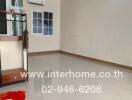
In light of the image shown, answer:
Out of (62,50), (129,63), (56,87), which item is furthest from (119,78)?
(62,50)

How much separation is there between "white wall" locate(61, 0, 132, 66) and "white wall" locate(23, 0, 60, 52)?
0.22m

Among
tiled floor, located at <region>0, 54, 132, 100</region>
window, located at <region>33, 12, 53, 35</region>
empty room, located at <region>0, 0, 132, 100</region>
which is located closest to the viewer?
tiled floor, located at <region>0, 54, 132, 100</region>

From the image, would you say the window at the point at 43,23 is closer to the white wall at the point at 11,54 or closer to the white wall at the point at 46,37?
the white wall at the point at 46,37

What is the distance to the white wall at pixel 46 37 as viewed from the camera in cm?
603

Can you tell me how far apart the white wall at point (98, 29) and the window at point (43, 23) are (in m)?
0.50

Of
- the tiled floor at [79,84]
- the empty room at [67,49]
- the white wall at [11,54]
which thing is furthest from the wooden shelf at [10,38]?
the tiled floor at [79,84]

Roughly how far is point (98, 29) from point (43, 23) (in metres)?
2.28

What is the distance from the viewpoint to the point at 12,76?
3.29 m

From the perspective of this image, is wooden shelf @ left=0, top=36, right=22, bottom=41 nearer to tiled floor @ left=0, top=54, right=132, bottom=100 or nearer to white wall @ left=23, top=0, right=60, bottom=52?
tiled floor @ left=0, top=54, right=132, bottom=100

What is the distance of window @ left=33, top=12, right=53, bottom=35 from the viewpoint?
6.22 meters

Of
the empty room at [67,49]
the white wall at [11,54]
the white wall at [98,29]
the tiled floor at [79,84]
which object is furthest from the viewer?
the white wall at [98,29]

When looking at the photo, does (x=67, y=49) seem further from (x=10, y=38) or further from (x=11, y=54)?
(x=10, y=38)

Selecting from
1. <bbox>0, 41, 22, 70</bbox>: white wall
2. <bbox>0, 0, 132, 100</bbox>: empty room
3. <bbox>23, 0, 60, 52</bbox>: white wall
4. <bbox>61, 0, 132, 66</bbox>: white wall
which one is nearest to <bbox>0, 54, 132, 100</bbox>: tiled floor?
<bbox>0, 0, 132, 100</bbox>: empty room

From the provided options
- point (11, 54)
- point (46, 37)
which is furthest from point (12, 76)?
point (46, 37)
